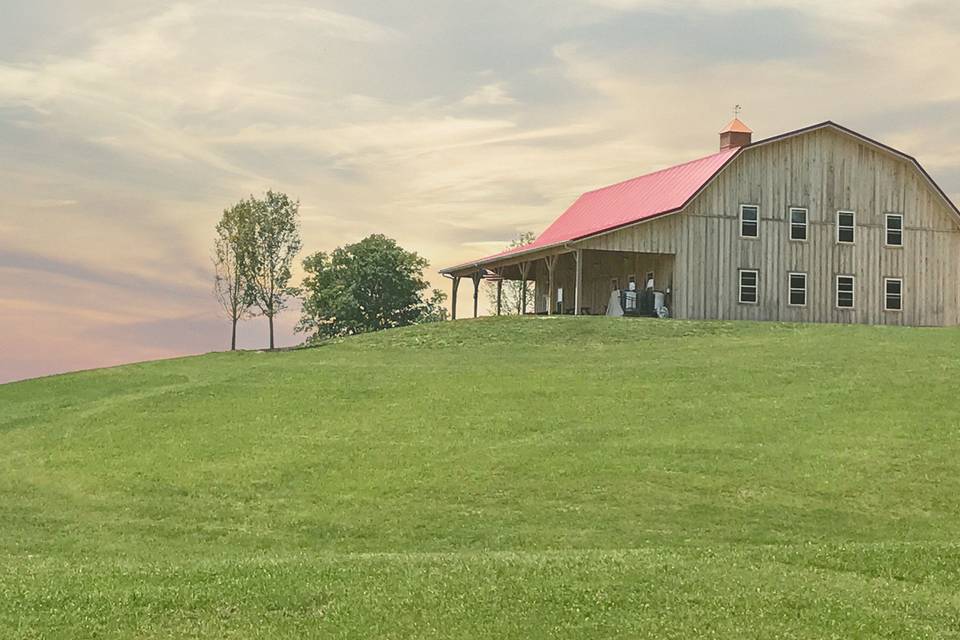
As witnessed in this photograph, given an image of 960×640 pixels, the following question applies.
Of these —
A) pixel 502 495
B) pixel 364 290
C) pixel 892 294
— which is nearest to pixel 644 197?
pixel 892 294

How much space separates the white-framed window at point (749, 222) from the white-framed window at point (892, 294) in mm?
6121

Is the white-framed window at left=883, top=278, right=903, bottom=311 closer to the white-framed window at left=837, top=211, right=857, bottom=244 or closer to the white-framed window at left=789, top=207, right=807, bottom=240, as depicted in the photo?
the white-framed window at left=837, top=211, right=857, bottom=244

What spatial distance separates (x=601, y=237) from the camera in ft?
147

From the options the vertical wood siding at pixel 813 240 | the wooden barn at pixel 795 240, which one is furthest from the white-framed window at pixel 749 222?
the vertical wood siding at pixel 813 240

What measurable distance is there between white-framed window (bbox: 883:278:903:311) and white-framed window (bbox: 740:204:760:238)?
241 inches

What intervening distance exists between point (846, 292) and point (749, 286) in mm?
4314

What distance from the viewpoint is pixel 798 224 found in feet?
153

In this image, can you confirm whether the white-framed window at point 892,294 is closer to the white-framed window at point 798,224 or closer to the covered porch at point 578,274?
the white-framed window at point 798,224

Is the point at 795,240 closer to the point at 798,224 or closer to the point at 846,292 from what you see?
the point at 798,224

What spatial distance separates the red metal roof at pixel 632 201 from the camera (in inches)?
1806

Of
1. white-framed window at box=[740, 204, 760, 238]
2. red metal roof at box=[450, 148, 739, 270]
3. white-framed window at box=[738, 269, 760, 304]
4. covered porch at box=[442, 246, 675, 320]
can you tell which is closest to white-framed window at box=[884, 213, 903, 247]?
white-framed window at box=[740, 204, 760, 238]

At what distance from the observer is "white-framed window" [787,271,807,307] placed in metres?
46.2

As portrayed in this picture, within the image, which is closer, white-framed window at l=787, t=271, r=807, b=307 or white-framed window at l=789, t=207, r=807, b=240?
white-framed window at l=787, t=271, r=807, b=307

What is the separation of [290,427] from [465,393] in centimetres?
478
